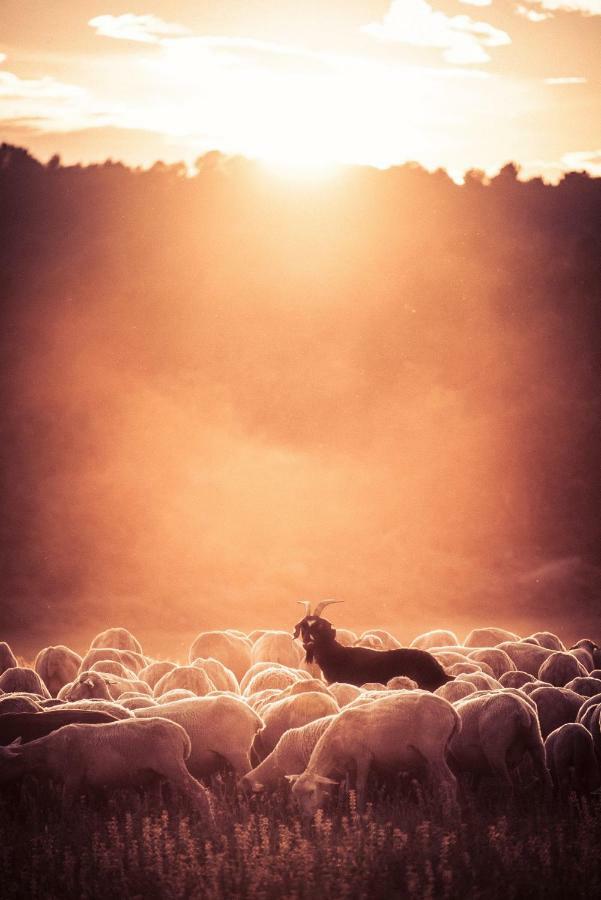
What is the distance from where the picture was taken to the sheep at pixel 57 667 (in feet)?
47.6

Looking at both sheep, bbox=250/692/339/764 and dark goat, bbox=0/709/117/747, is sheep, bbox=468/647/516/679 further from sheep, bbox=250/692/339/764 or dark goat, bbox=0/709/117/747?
dark goat, bbox=0/709/117/747

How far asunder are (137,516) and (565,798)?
26.6 meters

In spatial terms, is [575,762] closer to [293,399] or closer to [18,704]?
[18,704]

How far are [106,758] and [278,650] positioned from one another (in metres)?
6.83

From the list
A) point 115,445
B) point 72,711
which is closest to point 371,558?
point 115,445


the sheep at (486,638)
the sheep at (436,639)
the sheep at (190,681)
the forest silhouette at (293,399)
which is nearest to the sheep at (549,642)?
the sheep at (486,638)

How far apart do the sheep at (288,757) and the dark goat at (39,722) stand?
47.6 inches

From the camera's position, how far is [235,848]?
769 centimetres

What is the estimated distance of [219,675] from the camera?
42.8ft

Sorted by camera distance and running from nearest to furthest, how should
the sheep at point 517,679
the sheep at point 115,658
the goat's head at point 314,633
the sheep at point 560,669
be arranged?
the sheep at point 517,679 → the sheep at point 560,669 → the goat's head at point 314,633 → the sheep at point 115,658

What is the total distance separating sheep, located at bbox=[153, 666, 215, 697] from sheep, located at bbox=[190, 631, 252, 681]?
3.33m

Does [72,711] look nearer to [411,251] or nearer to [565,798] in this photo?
[565,798]

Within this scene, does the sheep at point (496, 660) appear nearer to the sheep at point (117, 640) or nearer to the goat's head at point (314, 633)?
the goat's head at point (314, 633)

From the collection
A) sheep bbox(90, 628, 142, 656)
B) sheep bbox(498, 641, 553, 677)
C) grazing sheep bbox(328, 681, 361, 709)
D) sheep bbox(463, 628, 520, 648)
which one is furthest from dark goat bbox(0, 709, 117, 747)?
sheep bbox(463, 628, 520, 648)
